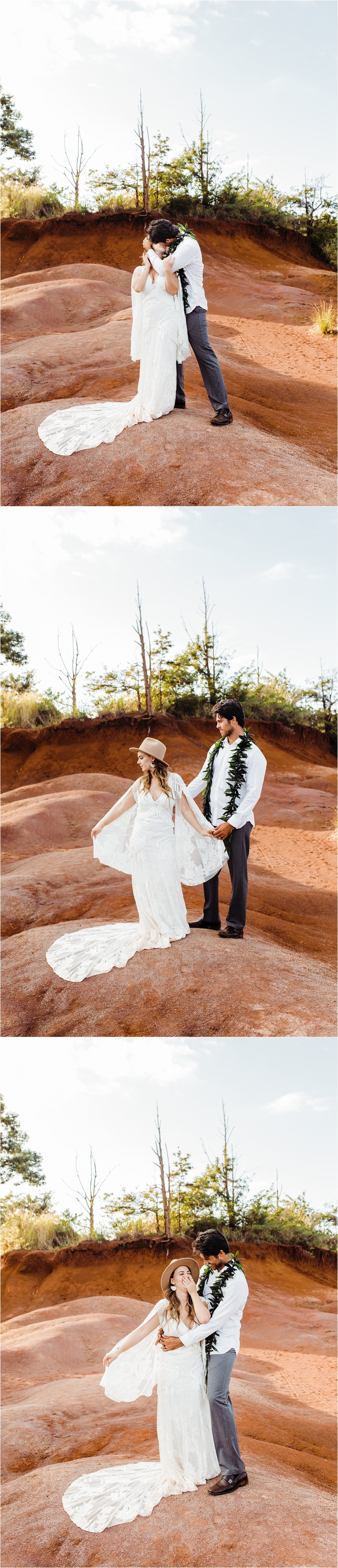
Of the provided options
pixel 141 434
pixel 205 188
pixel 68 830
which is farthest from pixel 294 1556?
pixel 205 188

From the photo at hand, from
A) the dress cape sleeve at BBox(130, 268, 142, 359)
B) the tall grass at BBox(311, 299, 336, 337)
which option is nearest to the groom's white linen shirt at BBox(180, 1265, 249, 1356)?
the dress cape sleeve at BBox(130, 268, 142, 359)

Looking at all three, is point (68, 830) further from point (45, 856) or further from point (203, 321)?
point (203, 321)

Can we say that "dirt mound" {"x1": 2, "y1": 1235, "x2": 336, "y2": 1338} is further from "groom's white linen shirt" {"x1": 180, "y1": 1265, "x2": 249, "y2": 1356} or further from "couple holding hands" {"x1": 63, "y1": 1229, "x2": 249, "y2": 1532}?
"groom's white linen shirt" {"x1": 180, "y1": 1265, "x2": 249, "y2": 1356}

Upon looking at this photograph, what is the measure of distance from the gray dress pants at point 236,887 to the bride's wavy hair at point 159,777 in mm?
582

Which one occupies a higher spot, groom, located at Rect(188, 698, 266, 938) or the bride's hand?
groom, located at Rect(188, 698, 266, 938)

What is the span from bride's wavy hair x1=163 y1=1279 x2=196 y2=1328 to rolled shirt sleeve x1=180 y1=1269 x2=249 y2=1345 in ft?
0.13

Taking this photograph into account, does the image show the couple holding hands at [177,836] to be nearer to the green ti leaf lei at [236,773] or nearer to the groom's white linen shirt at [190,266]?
the green ti leaf lei at [236,773]

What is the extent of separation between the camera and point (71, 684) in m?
14.6

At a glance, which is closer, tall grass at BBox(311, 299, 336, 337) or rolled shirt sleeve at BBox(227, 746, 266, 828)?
rolled shirt sleeve at BBox(227, 746, 266, 828)

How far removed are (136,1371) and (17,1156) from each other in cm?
848

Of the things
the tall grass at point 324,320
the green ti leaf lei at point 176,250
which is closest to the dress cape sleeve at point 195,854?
the green ti leaf lei at point 176,250

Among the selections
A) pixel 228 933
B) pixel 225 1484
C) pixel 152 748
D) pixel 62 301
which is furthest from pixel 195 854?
pixel 62 301

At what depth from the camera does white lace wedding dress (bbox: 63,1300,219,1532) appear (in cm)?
547

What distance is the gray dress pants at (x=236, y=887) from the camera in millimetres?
7270
